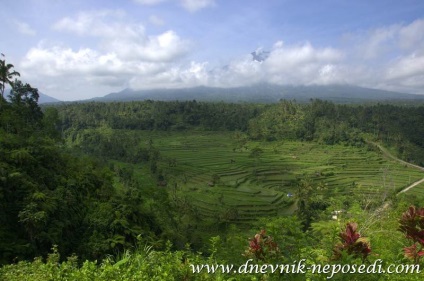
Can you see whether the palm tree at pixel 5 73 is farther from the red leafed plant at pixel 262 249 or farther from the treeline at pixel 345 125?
the treeline at pixel 345 125

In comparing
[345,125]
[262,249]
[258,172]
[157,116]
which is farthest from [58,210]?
[345,125]

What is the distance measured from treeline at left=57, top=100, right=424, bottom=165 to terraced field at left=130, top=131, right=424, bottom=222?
4.31m

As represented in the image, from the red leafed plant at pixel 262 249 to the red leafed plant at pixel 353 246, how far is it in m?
0.59

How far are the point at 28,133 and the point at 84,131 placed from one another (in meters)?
39.4

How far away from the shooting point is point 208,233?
25078mm

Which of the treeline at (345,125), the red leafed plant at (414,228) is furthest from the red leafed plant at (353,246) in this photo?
the treeline at (345,125)

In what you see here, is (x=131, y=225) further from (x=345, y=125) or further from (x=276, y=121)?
(x=276, y=121)

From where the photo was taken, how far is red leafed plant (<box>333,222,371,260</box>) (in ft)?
10.2

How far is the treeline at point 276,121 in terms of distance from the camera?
2398 inches

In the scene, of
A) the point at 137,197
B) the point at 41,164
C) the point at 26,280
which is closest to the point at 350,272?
the point at 26,280

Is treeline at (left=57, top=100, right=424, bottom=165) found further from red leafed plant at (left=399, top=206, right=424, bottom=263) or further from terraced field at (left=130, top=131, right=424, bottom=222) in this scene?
red leafed plant at (left=399, top=206, right=424, bottom=263)

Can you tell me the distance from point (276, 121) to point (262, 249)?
67.7m

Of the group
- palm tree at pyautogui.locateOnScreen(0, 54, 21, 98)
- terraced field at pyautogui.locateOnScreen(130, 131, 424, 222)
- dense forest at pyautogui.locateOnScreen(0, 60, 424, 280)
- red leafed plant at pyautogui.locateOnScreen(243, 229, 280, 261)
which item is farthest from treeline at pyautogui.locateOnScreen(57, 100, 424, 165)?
red leafed plant at pyautogui.locateOnScreen(243, 229, 280, 261)

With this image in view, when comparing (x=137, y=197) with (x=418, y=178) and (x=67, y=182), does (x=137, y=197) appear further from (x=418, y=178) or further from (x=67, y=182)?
(x=418, y=178)
